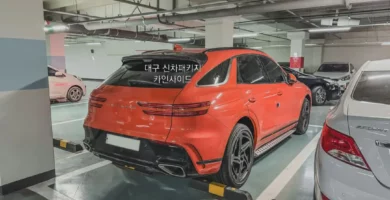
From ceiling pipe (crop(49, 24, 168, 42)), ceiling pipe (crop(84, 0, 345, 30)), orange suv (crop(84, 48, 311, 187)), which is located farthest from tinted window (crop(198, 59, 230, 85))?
ceiling pipe (crop(49, 24, 168, 42))

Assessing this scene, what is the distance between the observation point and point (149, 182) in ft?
9.84


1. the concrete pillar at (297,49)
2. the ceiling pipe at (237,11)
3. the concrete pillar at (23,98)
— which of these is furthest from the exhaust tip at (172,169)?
the concrete pillar at (297,49)

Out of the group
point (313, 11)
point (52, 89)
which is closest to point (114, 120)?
point (52, 89)

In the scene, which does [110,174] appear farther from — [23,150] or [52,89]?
[52,89]

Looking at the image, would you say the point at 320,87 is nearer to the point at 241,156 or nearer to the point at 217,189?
the point at 241,156

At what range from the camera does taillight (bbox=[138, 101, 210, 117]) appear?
2.23 m

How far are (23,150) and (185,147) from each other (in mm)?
1800

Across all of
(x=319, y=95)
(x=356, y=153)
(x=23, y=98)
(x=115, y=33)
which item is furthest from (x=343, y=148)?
(x=115, y=33)

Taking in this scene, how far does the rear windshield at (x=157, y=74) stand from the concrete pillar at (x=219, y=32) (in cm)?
721

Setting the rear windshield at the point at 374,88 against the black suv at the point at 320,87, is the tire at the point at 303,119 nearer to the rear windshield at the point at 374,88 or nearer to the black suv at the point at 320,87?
the rear windshield at the point at 374,88

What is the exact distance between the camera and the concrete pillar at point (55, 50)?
14.3 metres

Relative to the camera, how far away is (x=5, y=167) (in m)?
2.71

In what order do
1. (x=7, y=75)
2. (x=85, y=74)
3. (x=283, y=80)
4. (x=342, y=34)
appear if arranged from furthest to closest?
(x=85, y=74) → (x=342, y=34) → (x=283, y=80) → (x=7, y=75)

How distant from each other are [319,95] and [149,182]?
681 cm
